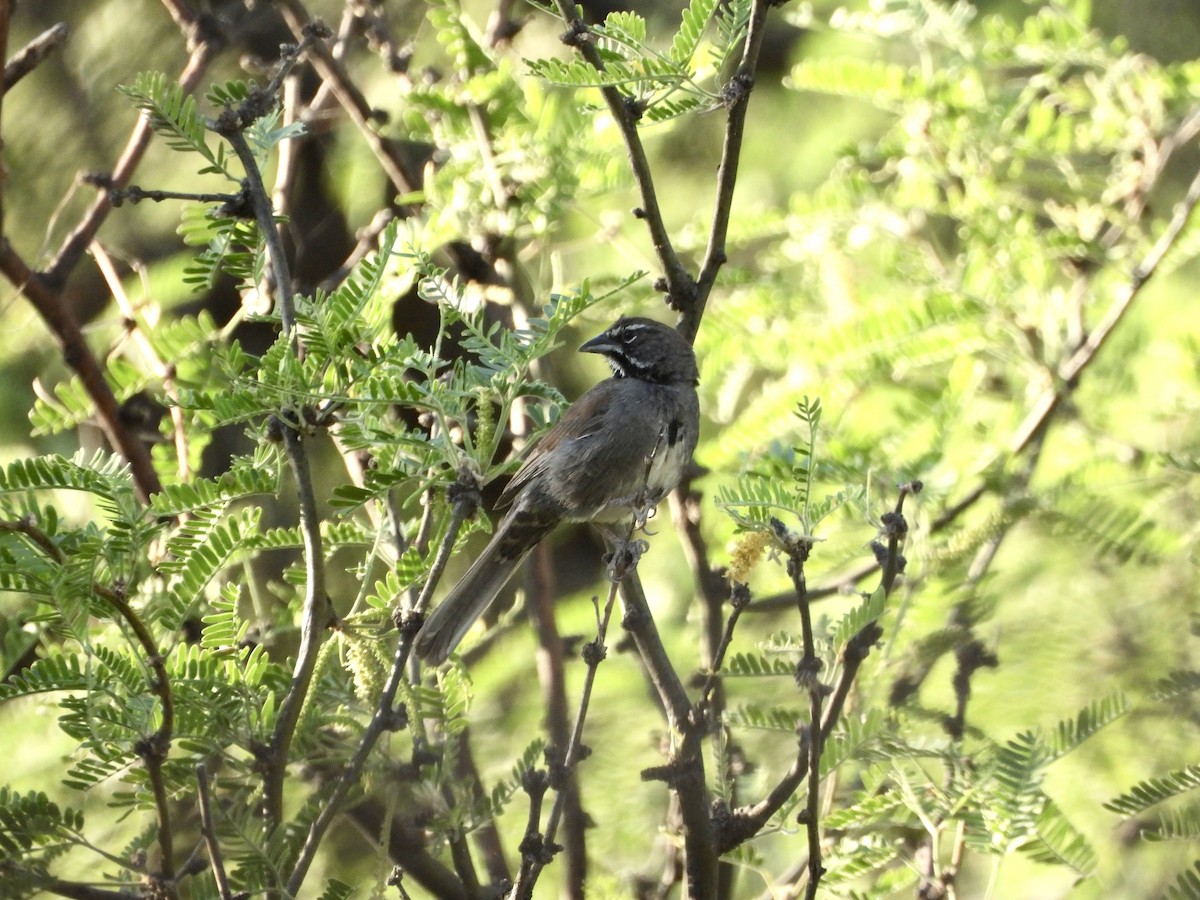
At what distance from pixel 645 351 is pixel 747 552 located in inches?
73.0

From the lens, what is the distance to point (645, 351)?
13.8ft

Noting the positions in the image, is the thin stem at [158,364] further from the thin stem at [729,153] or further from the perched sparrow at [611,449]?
the thin stem at [729,153]

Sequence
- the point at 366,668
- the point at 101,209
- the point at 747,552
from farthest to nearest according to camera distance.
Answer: the point at 101,209, the point at 366,668, the point at 747,552

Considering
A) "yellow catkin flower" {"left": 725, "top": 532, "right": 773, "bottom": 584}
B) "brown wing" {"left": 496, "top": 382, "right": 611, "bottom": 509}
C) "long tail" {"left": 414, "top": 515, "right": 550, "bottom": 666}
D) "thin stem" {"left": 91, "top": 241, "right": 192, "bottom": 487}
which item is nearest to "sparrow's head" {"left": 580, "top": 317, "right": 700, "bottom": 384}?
"brown wing" {"left": 496, "top": 382, "right": 611, "bottom": 509}

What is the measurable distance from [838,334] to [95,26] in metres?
3.81

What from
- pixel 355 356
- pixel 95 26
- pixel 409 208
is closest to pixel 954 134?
pixel 409 208

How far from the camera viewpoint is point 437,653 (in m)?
3.11

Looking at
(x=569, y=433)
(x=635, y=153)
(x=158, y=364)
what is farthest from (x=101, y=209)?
(x=635, y=153)

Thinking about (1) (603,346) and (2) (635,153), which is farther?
(1) (603,346)

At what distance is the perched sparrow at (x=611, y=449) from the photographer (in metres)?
3.76

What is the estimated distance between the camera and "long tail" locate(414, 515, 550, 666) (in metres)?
3.17

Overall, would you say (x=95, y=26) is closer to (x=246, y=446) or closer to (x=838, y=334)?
(x=246, y=446)

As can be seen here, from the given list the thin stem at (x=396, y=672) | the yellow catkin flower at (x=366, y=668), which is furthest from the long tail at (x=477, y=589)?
the thin stem at (x=396, y=672)

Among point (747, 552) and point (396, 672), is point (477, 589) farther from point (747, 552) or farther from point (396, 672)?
point (396, 672)
